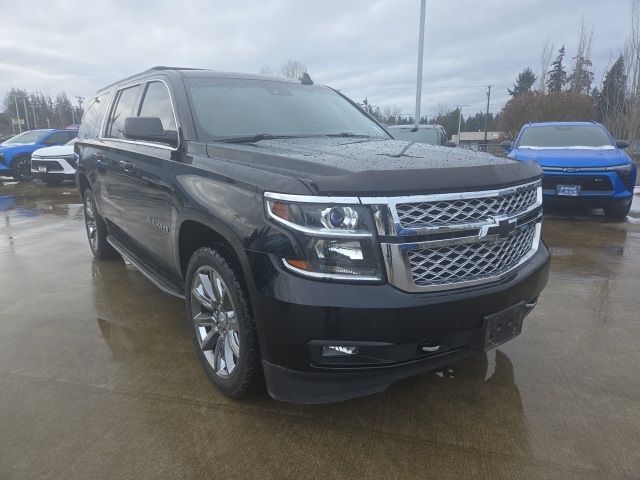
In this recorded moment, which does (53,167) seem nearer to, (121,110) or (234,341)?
(121,110)

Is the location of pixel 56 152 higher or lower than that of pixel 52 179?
higher

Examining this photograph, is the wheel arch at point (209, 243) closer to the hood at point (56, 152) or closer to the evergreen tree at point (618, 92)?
the hood at point (56, 152)

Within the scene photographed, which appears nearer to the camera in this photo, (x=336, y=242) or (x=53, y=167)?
(x=336, y=242)

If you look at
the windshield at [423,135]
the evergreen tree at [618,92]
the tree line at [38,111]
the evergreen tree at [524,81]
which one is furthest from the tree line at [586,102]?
the tree line at [38,111]

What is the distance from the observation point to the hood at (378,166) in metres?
2.08

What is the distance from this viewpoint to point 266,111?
3.50 metres

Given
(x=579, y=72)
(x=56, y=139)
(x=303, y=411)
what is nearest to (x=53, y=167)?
(x=56, y=139)

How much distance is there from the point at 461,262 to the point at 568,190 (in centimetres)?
613

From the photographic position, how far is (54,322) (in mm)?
3791

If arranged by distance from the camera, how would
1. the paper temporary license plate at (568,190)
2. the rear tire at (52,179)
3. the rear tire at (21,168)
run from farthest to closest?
the rear tire at (21,168) < the rear tire at (52,179) < the paper temporary license plate at (568,190)

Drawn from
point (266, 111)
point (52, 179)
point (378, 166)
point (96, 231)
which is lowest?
point (52, 179)

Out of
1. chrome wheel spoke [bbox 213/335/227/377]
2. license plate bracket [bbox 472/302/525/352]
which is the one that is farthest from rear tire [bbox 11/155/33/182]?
license plate bracket [bbox 472/302/525/352]

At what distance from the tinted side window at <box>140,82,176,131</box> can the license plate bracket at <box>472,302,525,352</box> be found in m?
2.26

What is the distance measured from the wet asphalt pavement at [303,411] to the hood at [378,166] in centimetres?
121
